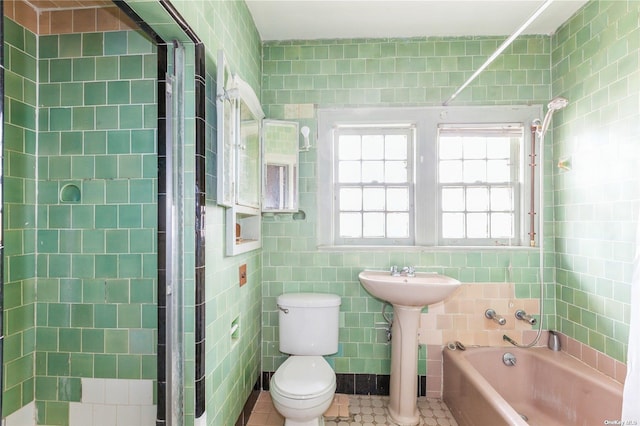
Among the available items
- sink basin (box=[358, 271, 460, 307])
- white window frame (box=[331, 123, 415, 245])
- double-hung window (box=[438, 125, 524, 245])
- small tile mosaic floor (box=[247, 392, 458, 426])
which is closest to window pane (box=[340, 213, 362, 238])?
white window frame (box=[331, 123, 415, 245])

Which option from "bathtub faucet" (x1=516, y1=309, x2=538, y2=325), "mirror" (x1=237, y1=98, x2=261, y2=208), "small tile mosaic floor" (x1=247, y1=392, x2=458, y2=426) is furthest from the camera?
"bathtub faucet" (x1=516, y1=309, x2=538, y2=325)

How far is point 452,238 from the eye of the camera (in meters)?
2.73

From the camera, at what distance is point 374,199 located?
9.15 feet

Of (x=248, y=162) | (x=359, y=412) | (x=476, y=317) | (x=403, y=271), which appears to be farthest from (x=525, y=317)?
(x=248, y=162)

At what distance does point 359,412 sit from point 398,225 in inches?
52.2

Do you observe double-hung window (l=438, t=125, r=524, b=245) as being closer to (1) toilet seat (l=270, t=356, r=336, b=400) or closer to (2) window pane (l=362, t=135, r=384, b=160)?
(2) window pane (l=362, t=135, r=384, b=160)

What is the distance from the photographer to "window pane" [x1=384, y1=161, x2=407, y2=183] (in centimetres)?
277

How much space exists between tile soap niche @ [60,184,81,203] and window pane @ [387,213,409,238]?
199 cm

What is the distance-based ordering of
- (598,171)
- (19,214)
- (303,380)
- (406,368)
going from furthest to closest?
(406,368), (598,171), (303,380), (19,214)

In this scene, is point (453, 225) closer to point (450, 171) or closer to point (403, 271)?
point (450, 171)

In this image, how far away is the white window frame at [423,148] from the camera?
8.75 feet

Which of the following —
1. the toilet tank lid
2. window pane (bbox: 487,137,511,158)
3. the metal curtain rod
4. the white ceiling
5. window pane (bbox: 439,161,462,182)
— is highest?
the white ceiling

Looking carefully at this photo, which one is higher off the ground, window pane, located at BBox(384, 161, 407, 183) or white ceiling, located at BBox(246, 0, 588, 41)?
white ceiling, located at BBox(246, 0, 588, 41)

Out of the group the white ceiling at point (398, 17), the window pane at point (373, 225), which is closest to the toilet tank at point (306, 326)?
the window pane at point (373, 225)
